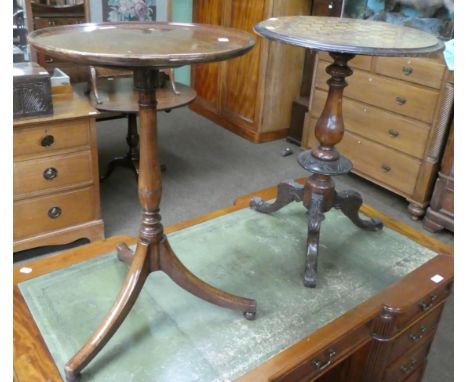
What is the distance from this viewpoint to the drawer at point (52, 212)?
1.97 metres

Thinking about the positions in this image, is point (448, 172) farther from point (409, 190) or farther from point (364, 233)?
point (364, 233)

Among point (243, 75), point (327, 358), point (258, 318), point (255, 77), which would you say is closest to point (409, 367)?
point (327, 358)

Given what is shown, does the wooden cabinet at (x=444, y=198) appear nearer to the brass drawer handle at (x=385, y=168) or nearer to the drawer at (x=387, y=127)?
the drawer at (x=387, y=127)

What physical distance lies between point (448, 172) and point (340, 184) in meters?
0.70

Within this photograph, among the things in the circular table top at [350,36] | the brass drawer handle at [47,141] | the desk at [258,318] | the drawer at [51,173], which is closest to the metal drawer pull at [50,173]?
the drawer at [51,173]

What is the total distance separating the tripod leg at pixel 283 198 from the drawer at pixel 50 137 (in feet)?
2.55

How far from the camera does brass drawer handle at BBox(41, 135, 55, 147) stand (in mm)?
1895

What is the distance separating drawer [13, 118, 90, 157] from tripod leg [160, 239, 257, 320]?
90 cm

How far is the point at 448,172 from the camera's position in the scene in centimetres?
238

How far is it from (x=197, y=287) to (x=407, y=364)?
740mm

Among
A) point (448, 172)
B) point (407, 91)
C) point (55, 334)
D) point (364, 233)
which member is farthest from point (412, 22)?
point (55, 334)

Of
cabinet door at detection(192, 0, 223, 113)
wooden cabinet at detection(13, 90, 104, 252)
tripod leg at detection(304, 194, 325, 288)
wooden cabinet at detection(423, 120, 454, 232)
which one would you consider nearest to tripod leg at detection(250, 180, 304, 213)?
tripod leg at detection(304, 194, 325, 288)

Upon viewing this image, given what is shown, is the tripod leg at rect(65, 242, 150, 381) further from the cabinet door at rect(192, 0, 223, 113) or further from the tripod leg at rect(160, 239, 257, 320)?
the cabinet door at rect(192, 0, 223, 113)

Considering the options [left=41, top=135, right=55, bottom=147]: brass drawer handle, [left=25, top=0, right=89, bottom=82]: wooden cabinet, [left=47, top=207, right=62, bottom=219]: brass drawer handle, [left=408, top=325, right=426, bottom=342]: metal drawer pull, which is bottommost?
[left=47, top=207, right=62, bottom=219]: brass drawer handle
